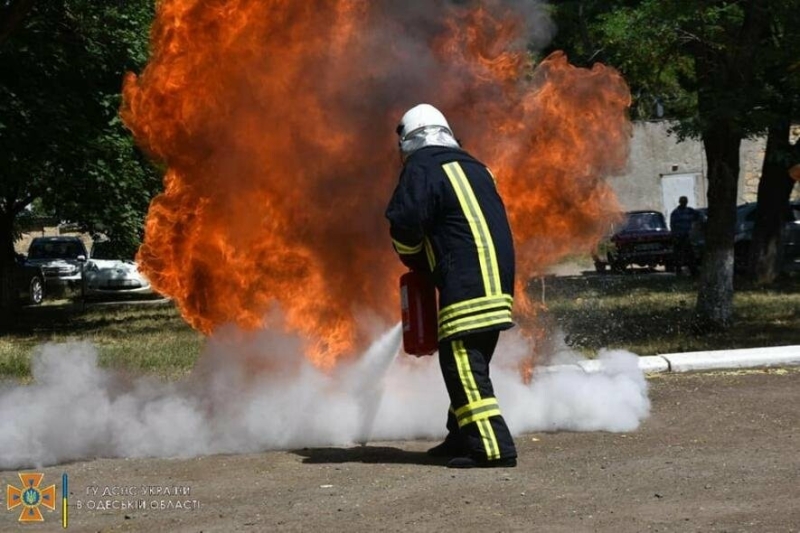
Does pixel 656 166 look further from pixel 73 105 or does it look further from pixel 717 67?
pixel 717 67

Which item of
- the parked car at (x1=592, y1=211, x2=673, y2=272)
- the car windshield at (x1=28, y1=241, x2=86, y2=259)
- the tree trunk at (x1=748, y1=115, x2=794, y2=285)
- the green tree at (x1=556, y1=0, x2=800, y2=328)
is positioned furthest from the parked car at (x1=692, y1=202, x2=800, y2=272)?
the car windshield at (x1=28, y1=241, x2=86, y2=259)

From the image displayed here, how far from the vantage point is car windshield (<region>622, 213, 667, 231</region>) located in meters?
27.2

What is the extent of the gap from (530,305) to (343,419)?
1.67 meters

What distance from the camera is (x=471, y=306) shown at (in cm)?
609

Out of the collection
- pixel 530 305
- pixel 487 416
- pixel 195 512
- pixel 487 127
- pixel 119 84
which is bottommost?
pixel 195 512

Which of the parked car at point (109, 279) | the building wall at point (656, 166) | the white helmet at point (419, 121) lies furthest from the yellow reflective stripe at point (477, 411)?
the building wall at point (656, 166)

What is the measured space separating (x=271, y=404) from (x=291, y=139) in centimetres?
177

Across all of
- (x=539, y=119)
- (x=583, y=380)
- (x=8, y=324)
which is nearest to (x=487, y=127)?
(x=539, y=119)

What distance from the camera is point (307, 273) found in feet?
24.1

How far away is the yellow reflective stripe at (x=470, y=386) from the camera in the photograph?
6.08m

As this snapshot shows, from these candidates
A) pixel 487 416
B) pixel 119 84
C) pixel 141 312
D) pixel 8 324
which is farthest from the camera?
pixel 141 312

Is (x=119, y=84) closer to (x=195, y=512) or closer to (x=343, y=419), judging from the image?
(x=343, y=419)

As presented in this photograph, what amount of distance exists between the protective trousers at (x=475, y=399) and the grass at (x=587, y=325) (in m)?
4.40

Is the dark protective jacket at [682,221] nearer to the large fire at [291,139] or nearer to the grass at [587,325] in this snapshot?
the grass at [587,325]
